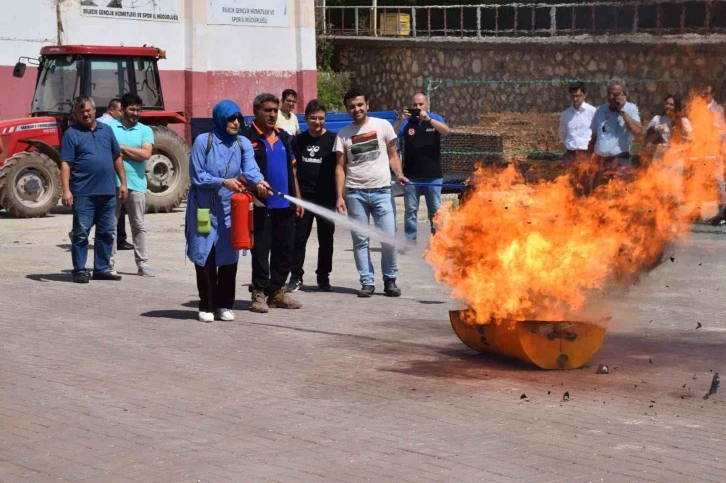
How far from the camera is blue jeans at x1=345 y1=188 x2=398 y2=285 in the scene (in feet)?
41.3

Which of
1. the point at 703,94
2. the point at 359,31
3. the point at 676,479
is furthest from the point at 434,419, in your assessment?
the point at 359,31

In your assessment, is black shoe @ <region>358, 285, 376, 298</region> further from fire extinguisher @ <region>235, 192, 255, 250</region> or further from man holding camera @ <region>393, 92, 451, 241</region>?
fire extinguisher @ <region>235, 192, 255, 250</region>

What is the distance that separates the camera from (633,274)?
41.1ft

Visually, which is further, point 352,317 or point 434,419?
point 352,317

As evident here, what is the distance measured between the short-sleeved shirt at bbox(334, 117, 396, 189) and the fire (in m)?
1.56

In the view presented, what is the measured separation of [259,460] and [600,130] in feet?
36.4

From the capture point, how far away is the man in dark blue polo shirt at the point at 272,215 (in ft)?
38.1

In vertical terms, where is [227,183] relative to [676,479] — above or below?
above

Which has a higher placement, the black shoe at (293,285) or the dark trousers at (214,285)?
the dark trousers at (214,285)

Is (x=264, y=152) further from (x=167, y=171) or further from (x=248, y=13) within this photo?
(x=248, y=13)

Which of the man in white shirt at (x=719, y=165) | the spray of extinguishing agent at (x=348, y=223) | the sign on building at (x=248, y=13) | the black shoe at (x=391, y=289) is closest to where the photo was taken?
the spray of extinguishing agent at (x=348, y=223)

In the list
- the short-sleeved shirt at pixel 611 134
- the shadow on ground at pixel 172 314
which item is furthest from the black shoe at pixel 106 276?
the short-sleeved shirt at pixel 611 134

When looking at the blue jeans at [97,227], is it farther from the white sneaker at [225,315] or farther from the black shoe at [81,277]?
the white sneaker at [225,315]

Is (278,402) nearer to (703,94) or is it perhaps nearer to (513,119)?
(703,94)
